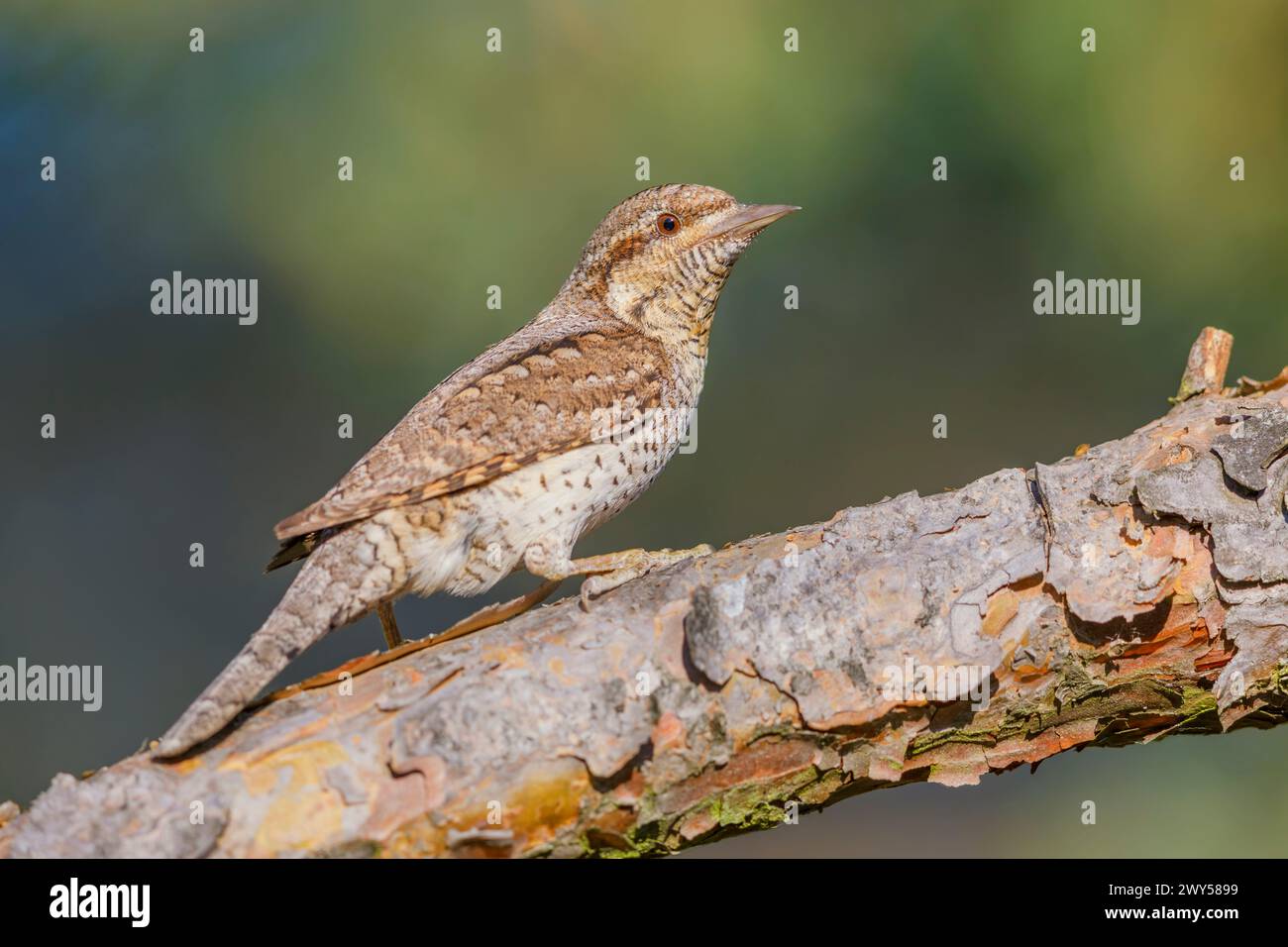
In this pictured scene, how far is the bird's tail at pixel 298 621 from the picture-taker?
253 cm

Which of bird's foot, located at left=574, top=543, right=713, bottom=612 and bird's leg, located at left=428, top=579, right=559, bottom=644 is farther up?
bird's foot, located at left=574, top=543, right=713, bottom=612

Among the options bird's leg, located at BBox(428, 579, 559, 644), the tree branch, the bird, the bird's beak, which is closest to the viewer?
the tree branch

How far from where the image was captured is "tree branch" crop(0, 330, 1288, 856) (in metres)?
2.46

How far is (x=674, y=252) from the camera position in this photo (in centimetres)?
414

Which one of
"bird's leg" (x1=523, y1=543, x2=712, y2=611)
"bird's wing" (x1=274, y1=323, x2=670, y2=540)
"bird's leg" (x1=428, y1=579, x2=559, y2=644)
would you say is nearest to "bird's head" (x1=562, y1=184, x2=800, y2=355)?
"bird's wing" (x1=274, y1=323, x2=670, y2=540)

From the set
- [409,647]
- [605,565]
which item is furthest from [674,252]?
[409,647]

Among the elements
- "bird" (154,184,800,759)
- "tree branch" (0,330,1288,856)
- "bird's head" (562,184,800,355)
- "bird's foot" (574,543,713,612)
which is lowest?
"tree branch" (0,330,1288,856)

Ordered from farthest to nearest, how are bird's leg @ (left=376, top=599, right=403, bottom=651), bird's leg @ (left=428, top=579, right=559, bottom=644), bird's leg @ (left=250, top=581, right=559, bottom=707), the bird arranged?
bird's leg @ (left=376, top=599, right=403, bottom=651) < the bird < bird's leg @ (left=428, top=579, right=559, bottom=644) < bird's leg @ (left=250, top=581, right=559, bottom=707)

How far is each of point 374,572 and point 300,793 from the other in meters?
0.82

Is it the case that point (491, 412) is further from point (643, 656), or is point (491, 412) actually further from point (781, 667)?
point (781, 667)

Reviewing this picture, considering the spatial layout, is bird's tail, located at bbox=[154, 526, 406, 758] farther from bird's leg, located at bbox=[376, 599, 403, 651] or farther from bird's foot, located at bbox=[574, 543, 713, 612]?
bird's foot, located at bbox=[574, 543, 713, 612]

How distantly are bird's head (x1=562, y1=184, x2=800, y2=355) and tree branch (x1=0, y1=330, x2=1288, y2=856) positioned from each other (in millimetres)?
1437

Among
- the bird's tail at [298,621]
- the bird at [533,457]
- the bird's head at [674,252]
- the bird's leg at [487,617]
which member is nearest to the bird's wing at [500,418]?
the bird at [533,457]

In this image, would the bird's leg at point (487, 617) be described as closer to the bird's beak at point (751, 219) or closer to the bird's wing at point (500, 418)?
the bird's wing at point (500, 418)
